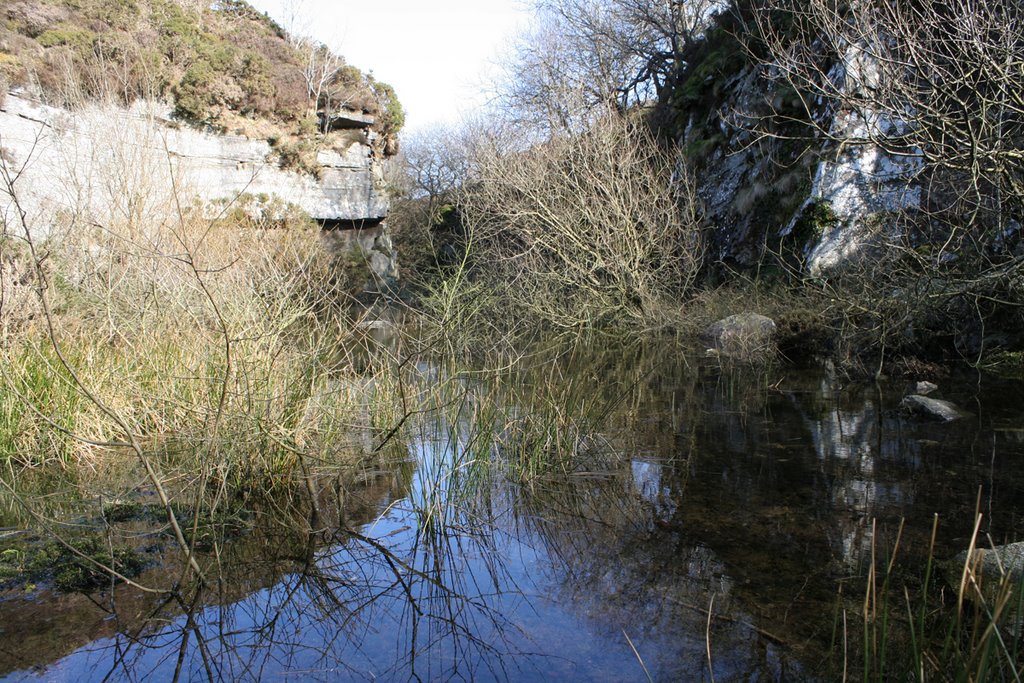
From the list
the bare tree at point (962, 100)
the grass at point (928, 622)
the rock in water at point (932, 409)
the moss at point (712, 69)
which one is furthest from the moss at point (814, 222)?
A: the grass at point (928, 622)

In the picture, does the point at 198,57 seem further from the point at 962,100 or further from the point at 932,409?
the point at 932,409

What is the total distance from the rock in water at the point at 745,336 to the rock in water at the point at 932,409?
431 centimetres

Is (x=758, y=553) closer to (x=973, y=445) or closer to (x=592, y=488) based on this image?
(x=592, y=488)

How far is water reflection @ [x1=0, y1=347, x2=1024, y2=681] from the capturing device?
306 cm

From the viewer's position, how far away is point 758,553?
4062mm

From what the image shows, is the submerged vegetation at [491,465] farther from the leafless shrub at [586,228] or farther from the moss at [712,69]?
the moss at [712,69]

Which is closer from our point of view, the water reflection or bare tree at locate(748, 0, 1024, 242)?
the water reflection

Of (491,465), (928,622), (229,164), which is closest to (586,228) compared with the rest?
(491,465)

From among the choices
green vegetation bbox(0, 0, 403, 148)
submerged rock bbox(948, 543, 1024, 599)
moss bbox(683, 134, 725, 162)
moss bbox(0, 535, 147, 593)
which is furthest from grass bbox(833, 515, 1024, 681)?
green vegetation bbox(0, 0, 403, 148)

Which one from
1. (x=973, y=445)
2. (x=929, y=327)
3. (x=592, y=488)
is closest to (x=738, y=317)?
(x=929, y=327)

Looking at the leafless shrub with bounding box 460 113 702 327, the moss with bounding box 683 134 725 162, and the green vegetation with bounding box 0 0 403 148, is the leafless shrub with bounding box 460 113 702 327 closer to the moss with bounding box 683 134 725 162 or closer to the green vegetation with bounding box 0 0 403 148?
the moss with bounding box 683 134 725 162

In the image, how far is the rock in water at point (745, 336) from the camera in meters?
12.1

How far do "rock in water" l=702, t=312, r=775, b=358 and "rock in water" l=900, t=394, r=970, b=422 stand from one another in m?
4.31

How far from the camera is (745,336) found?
40.7 feet
